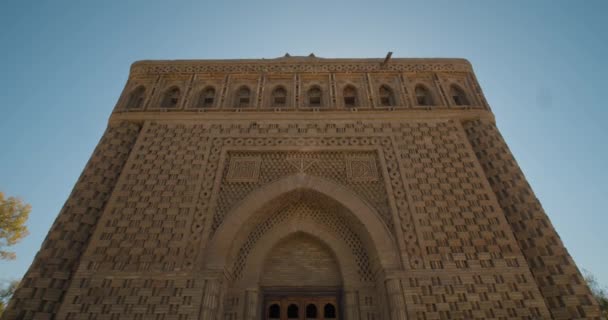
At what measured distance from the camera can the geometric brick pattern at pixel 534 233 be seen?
182 inches

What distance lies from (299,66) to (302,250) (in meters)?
4.68

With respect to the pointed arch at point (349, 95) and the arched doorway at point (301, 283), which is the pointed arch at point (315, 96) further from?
the arched doorway at point (301, 283)

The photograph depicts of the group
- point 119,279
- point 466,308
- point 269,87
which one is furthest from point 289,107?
point 466,308

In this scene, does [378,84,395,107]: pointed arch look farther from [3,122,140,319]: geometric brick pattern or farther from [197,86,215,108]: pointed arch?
[3,122,140,319]: geometric brick pattern

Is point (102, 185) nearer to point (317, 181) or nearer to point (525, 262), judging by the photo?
point (317, 181)

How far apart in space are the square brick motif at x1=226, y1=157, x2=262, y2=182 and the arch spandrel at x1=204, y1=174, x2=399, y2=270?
1.33ft

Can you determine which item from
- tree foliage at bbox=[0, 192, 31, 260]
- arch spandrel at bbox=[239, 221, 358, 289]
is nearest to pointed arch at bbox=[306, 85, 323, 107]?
arch spandrel at bbox=[239, 221, 358, 289]

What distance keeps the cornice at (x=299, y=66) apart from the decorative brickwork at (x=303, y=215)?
39 cm

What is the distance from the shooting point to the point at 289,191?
19.5ft

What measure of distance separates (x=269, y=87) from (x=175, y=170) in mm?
3108

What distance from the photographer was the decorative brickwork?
4.77 metres

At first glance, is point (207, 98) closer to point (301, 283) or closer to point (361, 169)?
point (361, 169)

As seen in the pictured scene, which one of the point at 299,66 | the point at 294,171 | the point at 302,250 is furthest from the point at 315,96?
the point at 302,250

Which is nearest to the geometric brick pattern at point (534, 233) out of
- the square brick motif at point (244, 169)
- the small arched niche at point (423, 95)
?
the small arched niche at point (423, 95)
